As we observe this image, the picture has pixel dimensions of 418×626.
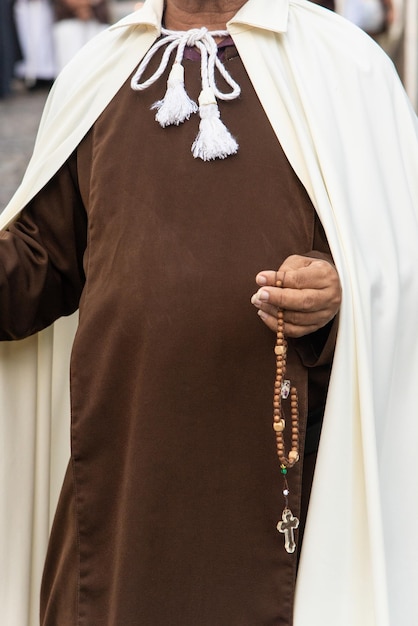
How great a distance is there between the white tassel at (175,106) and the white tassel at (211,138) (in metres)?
0.03

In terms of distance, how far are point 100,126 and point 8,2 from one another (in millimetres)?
12715

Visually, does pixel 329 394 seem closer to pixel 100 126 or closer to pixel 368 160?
pixel 368 160

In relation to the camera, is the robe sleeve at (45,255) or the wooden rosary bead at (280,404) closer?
the wooden rosary bead at (280,404)

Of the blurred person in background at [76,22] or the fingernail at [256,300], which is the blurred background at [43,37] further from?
the fingernail at [256,300]

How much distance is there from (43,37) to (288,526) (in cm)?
1306

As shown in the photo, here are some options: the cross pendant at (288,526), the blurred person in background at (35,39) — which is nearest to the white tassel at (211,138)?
the cross pendant at (288,526)

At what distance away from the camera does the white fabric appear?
7.40 ft

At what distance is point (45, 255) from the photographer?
2.53 m

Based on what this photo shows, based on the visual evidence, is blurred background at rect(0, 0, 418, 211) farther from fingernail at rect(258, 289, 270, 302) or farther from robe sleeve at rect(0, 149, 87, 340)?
fingernail at rect(258, 289, 270, 302)

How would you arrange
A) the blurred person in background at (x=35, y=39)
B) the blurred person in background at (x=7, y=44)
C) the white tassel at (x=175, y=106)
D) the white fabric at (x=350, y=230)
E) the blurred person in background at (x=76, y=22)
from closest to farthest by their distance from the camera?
the white fabric at (x=350, y=230) < the white tassel at (x=175, y=106) < the blurred person in background at (x=76, y=22) < the blurred person in background at (x=7, y=44) < the blurred person in background at (x=35, y=39)

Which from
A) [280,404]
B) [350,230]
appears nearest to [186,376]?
[280,404]

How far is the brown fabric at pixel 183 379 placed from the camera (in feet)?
7.54

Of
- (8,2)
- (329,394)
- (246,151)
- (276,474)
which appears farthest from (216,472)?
(8,2)

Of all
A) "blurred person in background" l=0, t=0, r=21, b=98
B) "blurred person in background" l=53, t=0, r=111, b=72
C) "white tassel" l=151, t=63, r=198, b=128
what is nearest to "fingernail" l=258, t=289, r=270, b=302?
"white tassel" l=151, t=63, r=198, b=128
